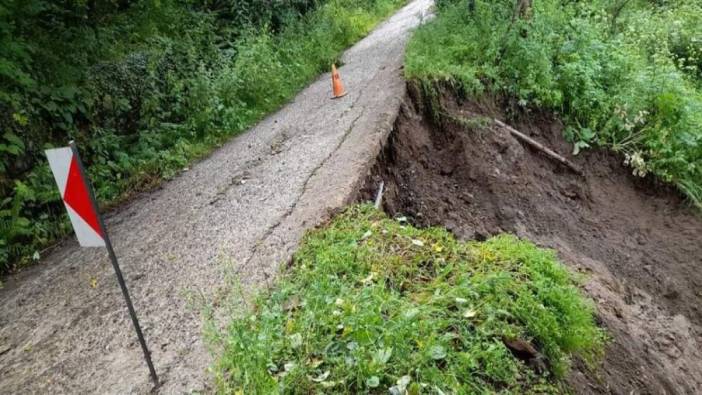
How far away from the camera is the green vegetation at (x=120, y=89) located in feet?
19.2

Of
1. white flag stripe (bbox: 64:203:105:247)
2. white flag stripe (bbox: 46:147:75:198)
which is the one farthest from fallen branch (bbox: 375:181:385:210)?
white flag stripe (bbox: 46:147:75:198)

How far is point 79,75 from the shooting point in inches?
275

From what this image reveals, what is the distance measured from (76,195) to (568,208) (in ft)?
22.2

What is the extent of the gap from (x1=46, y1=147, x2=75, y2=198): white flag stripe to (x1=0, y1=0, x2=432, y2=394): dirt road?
1468 mm

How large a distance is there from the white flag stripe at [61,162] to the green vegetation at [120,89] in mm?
3155

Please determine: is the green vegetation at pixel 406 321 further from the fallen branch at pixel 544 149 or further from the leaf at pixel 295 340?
the fallen branch at pixel 544 149

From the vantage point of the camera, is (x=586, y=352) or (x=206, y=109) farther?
(x=206, y=109)

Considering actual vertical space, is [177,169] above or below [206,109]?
below

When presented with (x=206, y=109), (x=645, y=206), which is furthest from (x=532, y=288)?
(x=206, y=109)

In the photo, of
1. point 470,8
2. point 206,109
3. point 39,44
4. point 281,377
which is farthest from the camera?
point 470,8

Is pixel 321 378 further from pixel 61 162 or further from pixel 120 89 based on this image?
pixel 120 89

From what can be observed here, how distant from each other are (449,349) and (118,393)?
7.52 ft

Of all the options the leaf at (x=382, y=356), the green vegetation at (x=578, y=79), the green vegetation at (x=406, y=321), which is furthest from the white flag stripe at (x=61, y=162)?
the green vegetation at (x=578, y=79)

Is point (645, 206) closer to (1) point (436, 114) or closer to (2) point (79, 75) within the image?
(1) point (436, 114)
